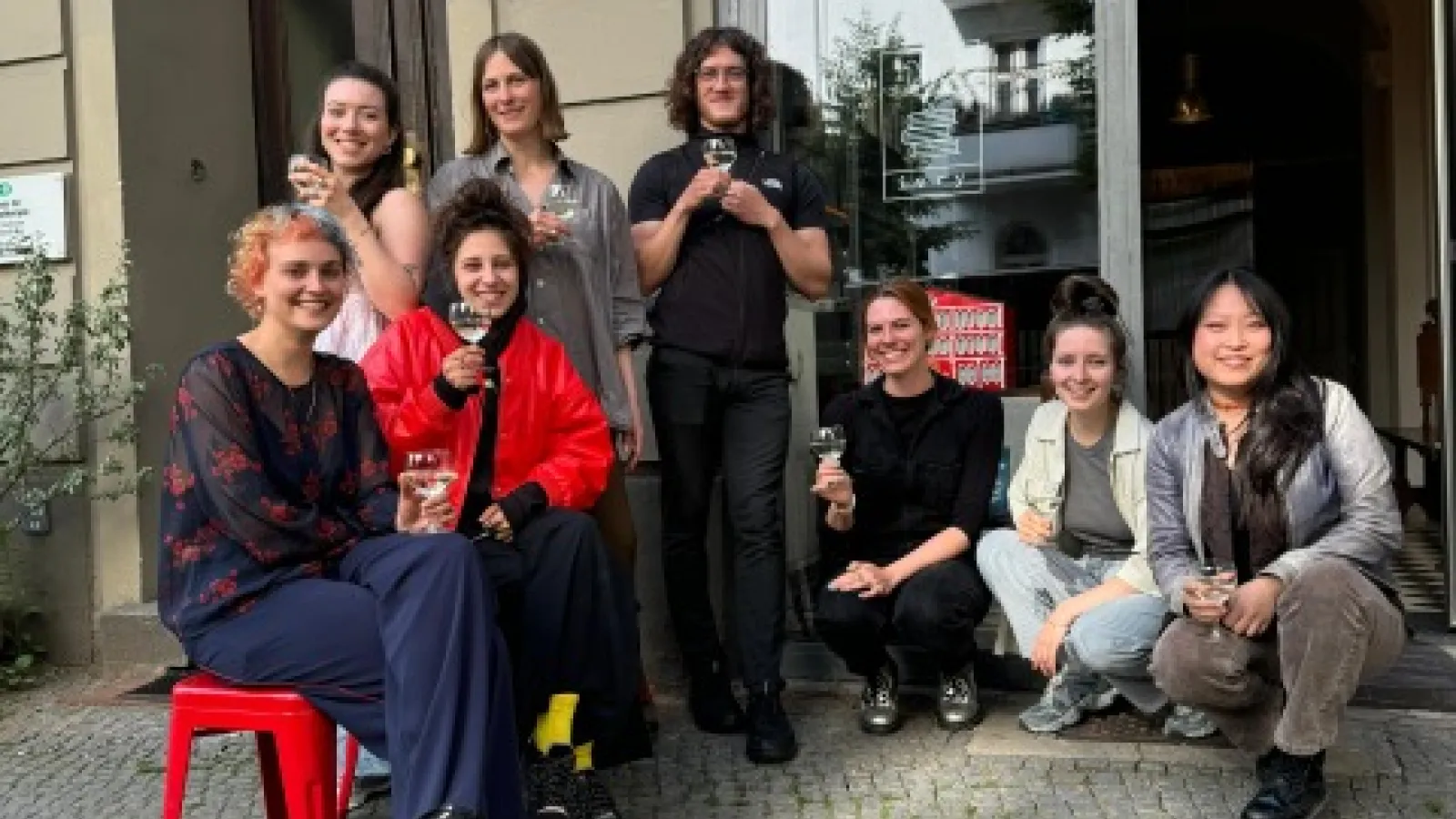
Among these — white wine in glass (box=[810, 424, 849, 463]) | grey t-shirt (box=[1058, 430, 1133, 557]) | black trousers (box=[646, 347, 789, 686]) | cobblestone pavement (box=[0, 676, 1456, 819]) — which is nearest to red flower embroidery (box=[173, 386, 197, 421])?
cobblestone pavement (box=[0, 676, 1456, 819])

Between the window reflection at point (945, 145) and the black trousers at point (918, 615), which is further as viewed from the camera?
the window reflection at point (945, 145)

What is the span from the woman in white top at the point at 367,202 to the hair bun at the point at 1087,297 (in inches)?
81.1

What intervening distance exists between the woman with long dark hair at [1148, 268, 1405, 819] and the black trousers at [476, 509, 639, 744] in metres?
1.41

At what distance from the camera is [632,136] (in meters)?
5.11

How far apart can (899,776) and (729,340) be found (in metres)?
1.40

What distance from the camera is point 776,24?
5.25 m

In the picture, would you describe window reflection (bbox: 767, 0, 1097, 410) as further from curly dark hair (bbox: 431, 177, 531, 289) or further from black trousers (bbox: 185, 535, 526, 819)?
black trousers (bbox: 185, 535, 526, 819)

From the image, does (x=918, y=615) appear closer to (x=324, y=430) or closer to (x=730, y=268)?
(x=730, y=268)

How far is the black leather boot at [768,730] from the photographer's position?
13.2ft

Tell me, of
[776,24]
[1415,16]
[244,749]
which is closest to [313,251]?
[244,749]

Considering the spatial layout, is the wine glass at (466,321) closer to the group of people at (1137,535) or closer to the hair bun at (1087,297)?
the group of people at (1137,535)

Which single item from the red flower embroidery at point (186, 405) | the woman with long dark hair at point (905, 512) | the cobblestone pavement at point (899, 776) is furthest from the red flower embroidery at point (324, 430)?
the woman with long dark hair at point (905, 512)

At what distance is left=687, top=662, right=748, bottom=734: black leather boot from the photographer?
4320 millimetres

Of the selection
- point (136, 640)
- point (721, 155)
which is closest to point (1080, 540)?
point (721, 155)
